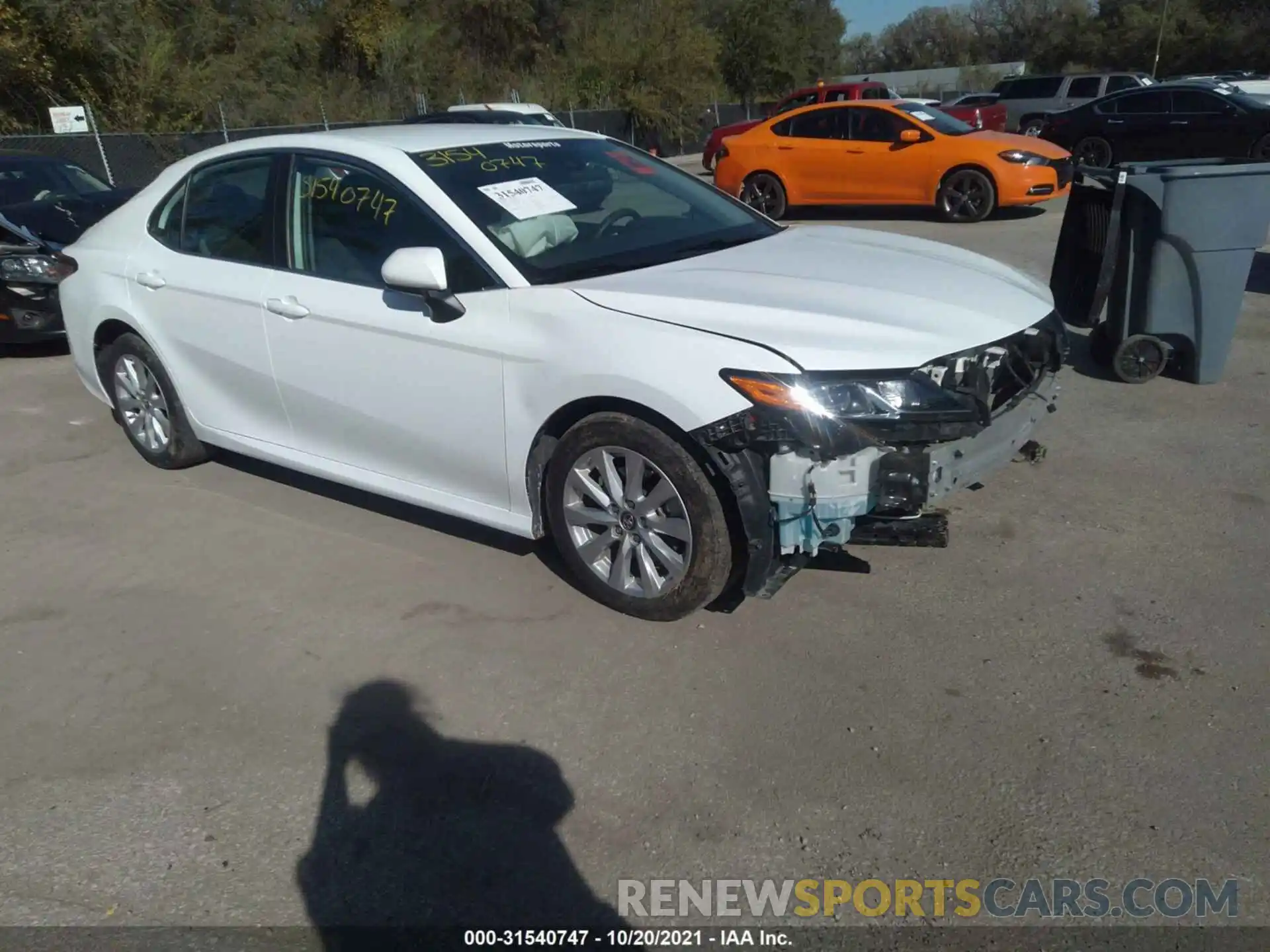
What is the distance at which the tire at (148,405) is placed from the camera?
5.34m

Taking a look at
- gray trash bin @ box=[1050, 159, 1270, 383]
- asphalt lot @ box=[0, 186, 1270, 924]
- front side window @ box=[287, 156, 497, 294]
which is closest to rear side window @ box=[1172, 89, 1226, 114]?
gray trash bin @ box=[1050, 159, 1270, 383]

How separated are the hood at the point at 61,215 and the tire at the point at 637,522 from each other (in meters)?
6.63

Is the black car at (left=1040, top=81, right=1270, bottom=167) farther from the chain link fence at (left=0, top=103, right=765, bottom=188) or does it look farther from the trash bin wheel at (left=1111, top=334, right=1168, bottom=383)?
the trash bin wheel at (left=1111, top=334, right=1168, bottom=383)

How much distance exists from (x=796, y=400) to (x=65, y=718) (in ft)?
8.70

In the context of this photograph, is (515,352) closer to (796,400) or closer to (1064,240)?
(796,400)

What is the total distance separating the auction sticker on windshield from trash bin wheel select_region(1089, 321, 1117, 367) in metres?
3.86

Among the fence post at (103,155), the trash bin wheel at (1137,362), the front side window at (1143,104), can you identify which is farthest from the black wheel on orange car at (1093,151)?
the fence post at (103,155)

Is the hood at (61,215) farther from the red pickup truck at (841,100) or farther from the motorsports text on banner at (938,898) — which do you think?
the red pickup truck at (841,100)

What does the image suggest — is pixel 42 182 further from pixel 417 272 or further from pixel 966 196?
pixel 966 196

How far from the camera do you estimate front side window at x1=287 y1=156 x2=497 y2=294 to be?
398cm

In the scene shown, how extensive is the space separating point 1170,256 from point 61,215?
8.74 metres

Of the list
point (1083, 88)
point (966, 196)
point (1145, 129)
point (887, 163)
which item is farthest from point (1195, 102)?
point (1083, 88)

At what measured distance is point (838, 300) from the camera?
361 centimetres

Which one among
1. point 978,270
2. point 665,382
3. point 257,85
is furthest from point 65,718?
point 257,85
